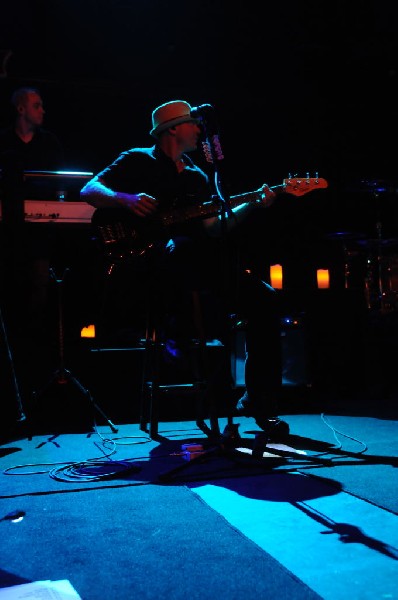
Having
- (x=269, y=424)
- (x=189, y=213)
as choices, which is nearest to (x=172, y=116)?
(x=189, y=213)

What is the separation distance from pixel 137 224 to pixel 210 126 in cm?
91

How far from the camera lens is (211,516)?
2.11m

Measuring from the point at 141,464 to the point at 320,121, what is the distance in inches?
267

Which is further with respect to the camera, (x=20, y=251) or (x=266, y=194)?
(x=20, y=251)

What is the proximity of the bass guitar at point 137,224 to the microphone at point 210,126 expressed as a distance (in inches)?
23.8

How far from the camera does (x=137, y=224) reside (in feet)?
11.7

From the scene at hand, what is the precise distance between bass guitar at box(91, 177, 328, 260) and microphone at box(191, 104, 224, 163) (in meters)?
0.60

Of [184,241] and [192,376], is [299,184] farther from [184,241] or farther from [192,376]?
[192,376]

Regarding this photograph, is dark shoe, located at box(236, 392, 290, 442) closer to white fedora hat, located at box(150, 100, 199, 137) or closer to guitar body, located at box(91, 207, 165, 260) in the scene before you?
guitar body, located at box(91, 207, 165, 260)

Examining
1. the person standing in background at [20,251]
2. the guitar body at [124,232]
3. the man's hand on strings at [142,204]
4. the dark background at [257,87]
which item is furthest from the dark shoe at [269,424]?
the dark background at [257,87]

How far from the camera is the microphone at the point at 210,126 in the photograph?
9.27 feet

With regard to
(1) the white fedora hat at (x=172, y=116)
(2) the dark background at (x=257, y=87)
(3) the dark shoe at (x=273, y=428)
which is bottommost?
(3) the dark shoe at (x=273, y=428)

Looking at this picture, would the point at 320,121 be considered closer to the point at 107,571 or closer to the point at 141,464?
the point at 141,464

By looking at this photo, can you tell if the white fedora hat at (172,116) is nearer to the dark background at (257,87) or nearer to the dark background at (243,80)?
the dark background at (257,87)
